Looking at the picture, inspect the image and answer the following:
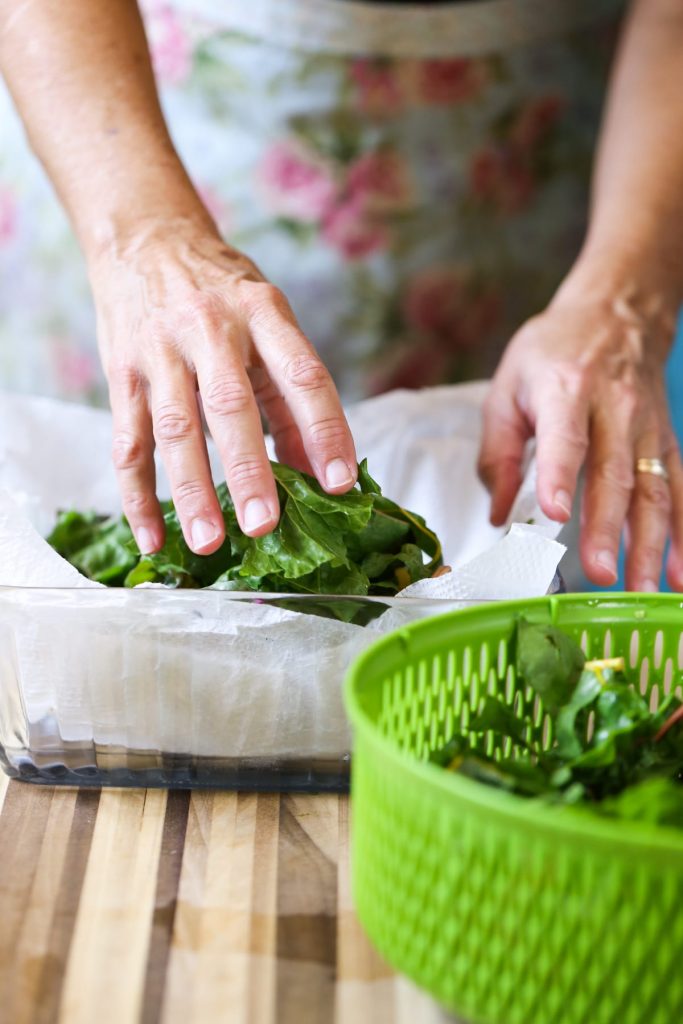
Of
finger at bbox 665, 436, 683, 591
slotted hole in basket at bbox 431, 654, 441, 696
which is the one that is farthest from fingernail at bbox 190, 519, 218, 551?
finger at bbox 665, 436, 683, 591

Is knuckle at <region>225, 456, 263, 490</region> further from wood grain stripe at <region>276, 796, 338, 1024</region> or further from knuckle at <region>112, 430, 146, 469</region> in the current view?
wood grain stripe at <region>276, 796, 338, 1024</region>

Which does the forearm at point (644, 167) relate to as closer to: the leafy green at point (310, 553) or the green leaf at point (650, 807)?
the leafy green at point (310, 553)

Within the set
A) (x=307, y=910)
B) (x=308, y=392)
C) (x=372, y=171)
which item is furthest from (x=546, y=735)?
(x=372, y=171)

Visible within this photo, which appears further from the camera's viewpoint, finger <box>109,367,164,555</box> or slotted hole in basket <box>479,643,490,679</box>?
finger <box>109,367,164,555</box>

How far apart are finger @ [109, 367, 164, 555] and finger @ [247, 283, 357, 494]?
0.36 feet

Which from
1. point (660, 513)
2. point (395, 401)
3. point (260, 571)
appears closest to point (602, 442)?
point (660, 513)

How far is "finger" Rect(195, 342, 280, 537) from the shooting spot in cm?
86

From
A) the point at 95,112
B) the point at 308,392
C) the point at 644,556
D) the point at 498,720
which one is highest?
the point at 95,112

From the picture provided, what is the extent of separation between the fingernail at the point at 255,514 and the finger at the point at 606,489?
32cm

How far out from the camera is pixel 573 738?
0.71 metres

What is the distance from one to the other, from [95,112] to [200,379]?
1.18ft

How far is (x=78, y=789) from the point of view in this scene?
0.85 metres

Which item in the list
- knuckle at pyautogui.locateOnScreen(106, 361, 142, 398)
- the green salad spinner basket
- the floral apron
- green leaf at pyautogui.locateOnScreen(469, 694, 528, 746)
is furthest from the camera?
the floral apron

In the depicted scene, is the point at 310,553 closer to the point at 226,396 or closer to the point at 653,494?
the point at 226,396
